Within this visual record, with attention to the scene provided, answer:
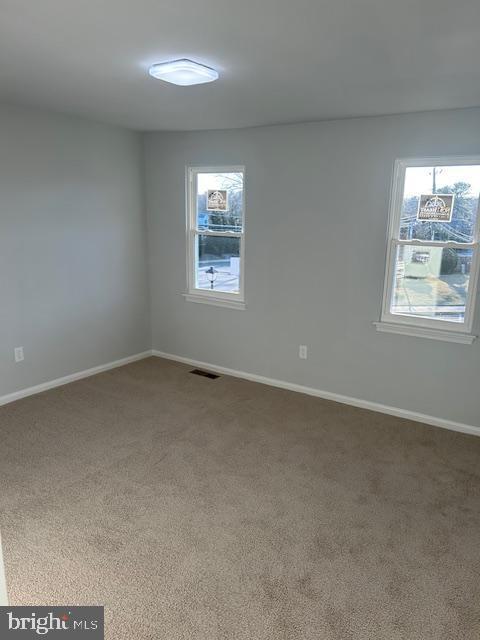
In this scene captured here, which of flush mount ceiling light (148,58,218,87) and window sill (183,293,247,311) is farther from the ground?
flush mount ceiling light (148,58,218,87)

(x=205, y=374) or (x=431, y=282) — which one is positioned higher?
(x=431, y=282)

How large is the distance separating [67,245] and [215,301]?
151cm

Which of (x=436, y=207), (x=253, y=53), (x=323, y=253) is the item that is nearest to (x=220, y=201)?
(x=323, y=253)

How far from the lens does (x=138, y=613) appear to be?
1.94 m

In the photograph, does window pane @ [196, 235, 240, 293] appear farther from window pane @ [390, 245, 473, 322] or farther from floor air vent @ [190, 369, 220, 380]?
window pane @ [390, 245, 473, 322]

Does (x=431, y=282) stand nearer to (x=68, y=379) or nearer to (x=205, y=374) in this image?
(x=205, y=374)

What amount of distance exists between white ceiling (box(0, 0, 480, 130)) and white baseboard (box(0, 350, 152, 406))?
93.4 inches

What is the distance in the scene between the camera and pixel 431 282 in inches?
143

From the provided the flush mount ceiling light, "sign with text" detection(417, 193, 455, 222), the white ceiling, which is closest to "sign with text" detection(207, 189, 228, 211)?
the white ceiling

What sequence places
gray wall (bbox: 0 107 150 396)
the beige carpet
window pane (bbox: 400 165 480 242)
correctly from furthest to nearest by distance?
gray wall (bbox: 0 107 150 396) → window pane (bbox: 400 165 480 242) → the beige carpet

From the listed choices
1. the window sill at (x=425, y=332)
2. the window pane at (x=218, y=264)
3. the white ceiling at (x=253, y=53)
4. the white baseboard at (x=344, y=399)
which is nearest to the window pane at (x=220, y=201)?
the window pane at (x=218, y=264)

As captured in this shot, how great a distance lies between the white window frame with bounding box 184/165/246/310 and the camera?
Answer: 14.8 feet

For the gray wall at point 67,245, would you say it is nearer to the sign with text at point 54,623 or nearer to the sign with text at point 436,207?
the sign with text at point 54,623

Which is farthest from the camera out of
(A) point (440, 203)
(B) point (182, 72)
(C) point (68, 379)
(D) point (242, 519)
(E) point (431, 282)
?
(C) point (68, 379)
